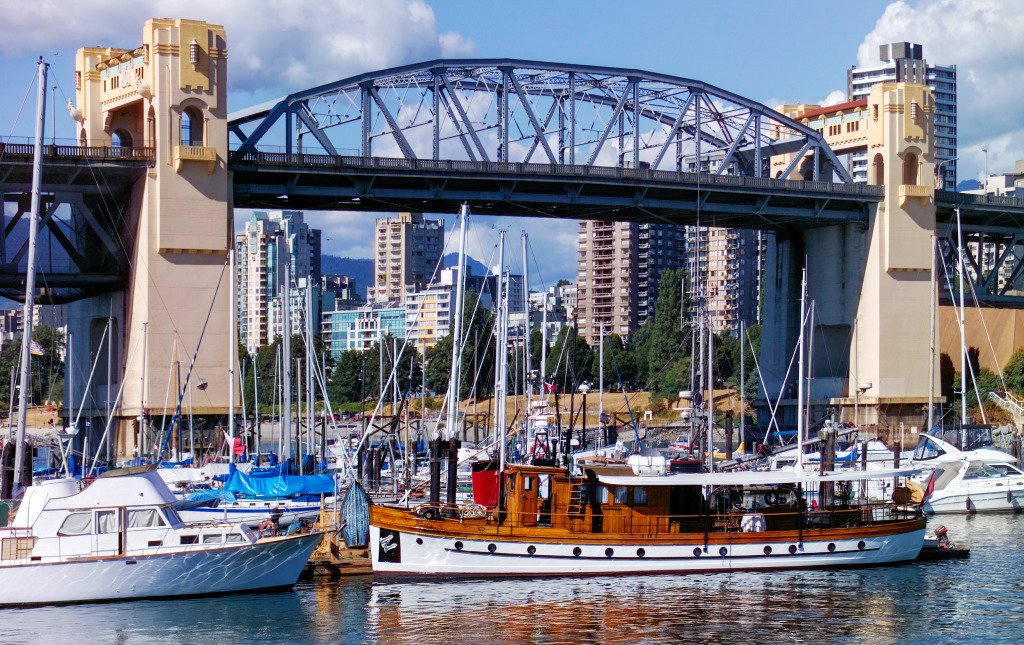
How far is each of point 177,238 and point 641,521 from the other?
40786 millimetres

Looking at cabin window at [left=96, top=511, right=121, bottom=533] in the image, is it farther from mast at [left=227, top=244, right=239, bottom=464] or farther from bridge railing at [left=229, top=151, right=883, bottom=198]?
bridge railing at [left=229, top=151, right=883, bottom=198]

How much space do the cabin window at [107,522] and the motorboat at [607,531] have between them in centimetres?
801

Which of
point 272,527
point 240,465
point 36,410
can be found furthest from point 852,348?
point 36,410

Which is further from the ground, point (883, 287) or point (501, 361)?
point (883, 287)

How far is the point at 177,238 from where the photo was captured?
253ft

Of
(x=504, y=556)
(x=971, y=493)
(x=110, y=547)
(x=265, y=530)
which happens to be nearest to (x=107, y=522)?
(x=110, y=547)

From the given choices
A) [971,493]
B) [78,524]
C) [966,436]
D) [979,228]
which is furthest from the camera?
[979,228]

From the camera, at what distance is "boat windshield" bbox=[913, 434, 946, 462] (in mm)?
→ 68625

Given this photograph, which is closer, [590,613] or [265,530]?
[590,613]

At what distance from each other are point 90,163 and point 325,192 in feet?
47.7

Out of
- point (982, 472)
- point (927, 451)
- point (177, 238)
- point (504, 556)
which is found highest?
point (177, 238)

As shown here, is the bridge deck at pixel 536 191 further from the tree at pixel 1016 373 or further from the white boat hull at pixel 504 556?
the white boat hull at pixel 504 556

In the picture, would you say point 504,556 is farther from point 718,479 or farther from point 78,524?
point 78,524

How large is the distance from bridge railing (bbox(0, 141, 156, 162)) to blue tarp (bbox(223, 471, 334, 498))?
22534mm
